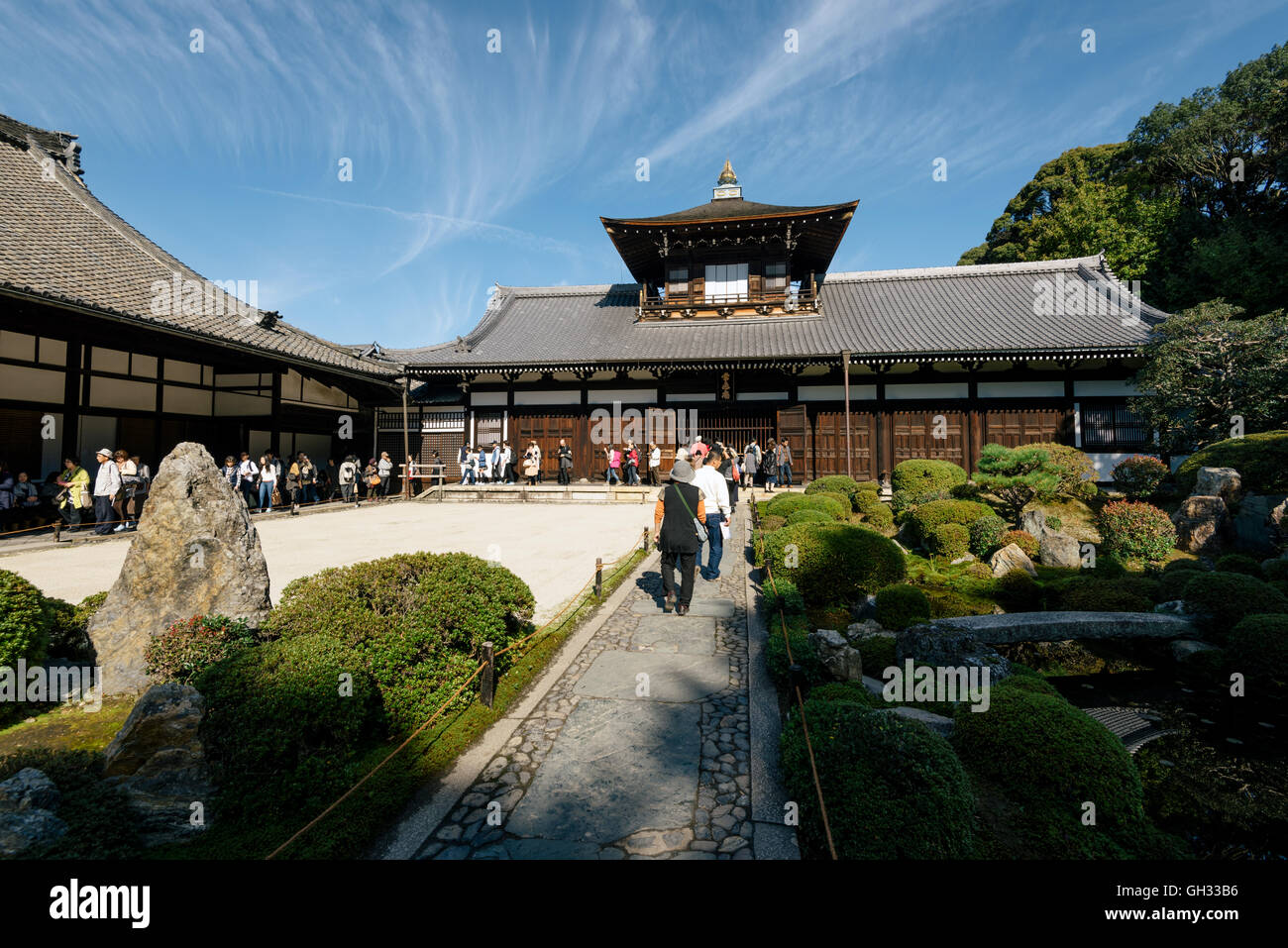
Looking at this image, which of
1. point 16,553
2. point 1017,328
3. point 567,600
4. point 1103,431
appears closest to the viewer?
point 567,600

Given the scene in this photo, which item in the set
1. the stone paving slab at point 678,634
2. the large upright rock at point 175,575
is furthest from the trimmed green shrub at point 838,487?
the large upright rock at point 175,575

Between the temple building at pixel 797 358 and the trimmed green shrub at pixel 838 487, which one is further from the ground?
the temple building at pixel 797 358

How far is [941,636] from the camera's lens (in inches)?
201

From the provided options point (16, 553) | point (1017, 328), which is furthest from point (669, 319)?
point (16, 553)

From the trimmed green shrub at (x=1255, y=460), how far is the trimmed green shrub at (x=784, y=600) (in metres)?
8.75

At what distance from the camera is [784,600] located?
557 centimetres

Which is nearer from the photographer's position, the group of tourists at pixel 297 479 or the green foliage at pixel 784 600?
the green foliage at pixel 784 600

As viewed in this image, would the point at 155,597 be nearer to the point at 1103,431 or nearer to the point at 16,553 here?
the point at 16,553

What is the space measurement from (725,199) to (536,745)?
81.5 ft

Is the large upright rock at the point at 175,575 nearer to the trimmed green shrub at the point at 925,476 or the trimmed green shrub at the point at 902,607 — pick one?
the trimmed green shrub at the point at 902,607

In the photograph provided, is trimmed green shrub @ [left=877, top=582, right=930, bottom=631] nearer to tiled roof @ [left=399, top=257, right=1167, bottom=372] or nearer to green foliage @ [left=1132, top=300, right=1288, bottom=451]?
green foliage @ [left=1132, top=300, right=1288, bottom=451]

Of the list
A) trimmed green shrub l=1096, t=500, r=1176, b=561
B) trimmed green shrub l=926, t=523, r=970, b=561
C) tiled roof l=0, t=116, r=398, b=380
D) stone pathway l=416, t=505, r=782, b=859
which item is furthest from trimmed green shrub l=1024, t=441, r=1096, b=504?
tiled roof l=0, t=116, r=398, b=380

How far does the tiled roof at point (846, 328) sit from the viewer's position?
16.7 metres

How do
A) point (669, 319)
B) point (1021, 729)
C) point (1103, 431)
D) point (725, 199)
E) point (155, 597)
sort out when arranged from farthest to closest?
point (725, 199) < point (669, 319) < point (1103, 431) < point (155, 597) < point (1021, 729)
